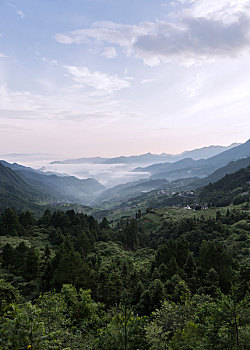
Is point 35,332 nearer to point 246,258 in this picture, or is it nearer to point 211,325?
point 211,325

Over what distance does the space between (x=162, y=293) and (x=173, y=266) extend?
13.6 m

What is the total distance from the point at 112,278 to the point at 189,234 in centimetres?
6580

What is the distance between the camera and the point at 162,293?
1465 inches

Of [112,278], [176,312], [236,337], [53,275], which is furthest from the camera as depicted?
[112,278]

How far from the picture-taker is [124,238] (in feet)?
351

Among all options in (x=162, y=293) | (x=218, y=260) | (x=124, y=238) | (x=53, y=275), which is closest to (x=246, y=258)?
(x=218, y=260)

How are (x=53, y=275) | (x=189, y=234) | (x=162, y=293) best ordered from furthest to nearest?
(x=189, y=234)
(x=53, y=275)
(x=162, y=293)

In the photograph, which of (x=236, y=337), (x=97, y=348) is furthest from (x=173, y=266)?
(x=236, y=337)

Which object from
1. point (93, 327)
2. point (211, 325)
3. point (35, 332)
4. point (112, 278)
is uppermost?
point (35, 332)

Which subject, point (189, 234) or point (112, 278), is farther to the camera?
point (189, 234)

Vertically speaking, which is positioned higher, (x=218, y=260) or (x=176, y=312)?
(x=176, y=312)

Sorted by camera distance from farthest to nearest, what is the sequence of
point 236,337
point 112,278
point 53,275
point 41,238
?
point 41,238 → point 112,278 → point 53,275 → point 236,337

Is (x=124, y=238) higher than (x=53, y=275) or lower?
lower

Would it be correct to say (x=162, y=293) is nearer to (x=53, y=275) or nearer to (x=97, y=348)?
(x=97, y=348)
